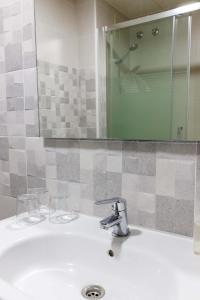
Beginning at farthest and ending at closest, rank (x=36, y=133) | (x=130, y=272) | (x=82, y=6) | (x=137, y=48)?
(x=36, y=133)
(x=82, y=6)
(x=137, y=48)
(x=130, y=272)

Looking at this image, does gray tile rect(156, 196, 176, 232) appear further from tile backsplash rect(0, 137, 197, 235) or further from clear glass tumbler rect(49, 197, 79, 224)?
clear glass tumbler rect(49, 197, 79, 224)

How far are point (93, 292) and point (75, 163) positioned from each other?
0.45 meters

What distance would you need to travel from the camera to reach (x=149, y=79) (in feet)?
2.85

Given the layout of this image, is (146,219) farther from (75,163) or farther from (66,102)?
(66,102)

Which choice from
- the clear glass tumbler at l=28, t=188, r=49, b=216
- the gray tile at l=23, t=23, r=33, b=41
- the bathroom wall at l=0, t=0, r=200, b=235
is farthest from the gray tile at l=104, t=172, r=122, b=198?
the gray tile at l=23, t=23, r=33, b=41

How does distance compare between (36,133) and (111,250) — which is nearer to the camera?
(111,250)

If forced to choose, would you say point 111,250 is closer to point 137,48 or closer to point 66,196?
point 66,196

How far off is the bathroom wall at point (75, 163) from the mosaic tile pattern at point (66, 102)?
0.12 feet

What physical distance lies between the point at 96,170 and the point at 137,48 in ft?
1.47

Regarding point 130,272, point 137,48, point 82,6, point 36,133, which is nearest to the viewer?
point 130,272

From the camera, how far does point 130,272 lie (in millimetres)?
769

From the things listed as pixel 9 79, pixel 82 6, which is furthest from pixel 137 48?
pixel 9 79

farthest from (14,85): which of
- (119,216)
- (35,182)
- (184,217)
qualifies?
(184,217)

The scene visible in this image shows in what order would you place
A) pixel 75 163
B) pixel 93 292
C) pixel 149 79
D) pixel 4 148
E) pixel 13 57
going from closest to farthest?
pixel 93 292 < pixel 149 79 < pixel 75 163 < pixel 13 57 < pixel 4 148
